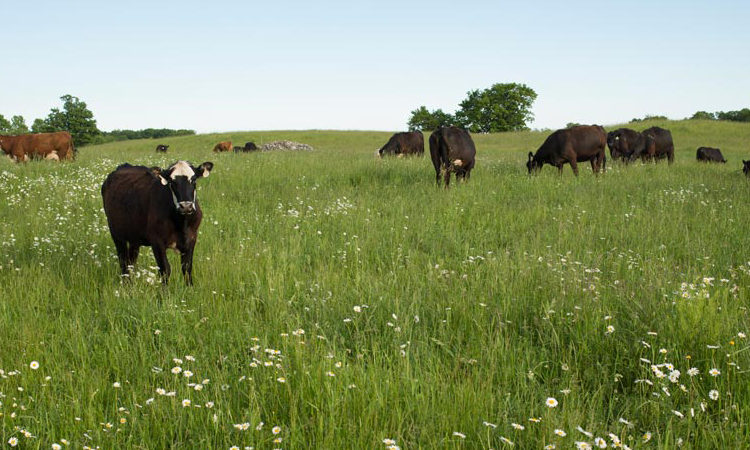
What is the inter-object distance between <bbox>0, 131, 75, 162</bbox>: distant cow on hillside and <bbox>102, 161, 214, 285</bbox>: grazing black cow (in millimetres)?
14316

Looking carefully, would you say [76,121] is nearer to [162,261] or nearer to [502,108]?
[502,108]

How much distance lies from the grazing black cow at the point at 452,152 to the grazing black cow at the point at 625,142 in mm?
11777

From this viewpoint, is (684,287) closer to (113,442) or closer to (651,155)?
(113,442)

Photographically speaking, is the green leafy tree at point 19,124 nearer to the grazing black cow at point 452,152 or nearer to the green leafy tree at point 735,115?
the grazing black cow at point 452,152

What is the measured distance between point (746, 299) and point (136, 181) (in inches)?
273

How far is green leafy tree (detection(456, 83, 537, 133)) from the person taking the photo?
83.6m

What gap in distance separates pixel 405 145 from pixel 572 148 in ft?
40.1

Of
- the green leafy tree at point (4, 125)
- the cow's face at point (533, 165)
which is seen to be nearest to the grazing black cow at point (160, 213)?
the cow's face at point (533, 165)

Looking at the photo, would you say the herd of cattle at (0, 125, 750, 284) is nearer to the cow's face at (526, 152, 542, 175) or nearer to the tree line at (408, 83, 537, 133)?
the cow's face at (526, 152, 542, 175)

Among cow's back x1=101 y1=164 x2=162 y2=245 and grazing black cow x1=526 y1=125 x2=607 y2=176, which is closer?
cow's back x1=101 y1=164 x2=162 y2=245

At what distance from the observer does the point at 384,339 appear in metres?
4.10

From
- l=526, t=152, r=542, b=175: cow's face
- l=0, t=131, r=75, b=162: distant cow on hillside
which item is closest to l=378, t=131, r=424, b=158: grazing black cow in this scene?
l=526, t=152, r=542, b=175: cow's face

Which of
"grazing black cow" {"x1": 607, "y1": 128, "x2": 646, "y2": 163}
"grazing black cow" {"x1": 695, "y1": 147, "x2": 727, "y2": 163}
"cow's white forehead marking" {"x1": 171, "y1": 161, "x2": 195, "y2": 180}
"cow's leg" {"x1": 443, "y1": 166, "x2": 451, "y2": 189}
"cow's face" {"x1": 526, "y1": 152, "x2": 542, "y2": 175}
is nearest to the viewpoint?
"cow's white forehead marking" {"x1": 171, "y1": 161, "x2": 195, "y2": 180}

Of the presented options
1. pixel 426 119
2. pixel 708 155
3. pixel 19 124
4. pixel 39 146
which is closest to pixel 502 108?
pixel 426 119
